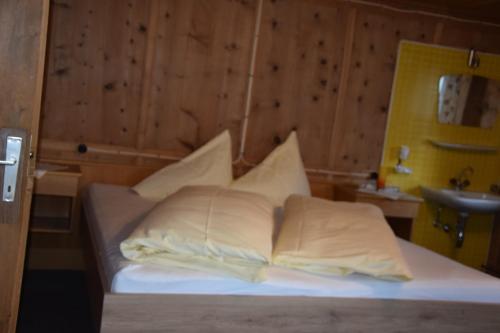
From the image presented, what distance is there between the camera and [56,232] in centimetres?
336

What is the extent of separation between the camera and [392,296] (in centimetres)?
214

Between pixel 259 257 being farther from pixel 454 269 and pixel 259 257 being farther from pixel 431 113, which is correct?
pixel 431 113

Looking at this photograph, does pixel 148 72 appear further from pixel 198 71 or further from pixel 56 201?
pixel 56 201

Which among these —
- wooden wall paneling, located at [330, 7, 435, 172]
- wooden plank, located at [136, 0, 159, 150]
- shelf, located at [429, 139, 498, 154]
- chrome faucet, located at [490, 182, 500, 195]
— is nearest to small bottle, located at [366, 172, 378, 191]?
wooden wall paneling, located at [330, 7, 435, 172]

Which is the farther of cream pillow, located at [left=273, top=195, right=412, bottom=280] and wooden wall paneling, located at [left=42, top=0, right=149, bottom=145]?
wooden wall paneling, located at [left=42, top=0, right=149, bottom=145]

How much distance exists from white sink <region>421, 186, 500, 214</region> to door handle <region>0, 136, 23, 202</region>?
A: 3260 millimetres

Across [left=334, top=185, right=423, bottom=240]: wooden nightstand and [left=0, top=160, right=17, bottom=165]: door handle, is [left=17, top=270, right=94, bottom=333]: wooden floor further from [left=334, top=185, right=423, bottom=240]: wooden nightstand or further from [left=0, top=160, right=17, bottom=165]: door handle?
[left=334, top=185, right=423, bottom=240]: wooden nightstand

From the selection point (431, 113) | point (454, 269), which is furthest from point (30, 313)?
point (431, 113)

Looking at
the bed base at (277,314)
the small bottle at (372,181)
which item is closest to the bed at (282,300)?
the bed base at (277,314)

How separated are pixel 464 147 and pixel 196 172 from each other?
2278 millimetres

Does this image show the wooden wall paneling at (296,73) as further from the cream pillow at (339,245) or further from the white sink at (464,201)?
the cream pillow at (339,245)

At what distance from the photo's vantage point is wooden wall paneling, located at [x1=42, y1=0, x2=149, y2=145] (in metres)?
3.38

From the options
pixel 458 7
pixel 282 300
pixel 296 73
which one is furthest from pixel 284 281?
pixel 458 7

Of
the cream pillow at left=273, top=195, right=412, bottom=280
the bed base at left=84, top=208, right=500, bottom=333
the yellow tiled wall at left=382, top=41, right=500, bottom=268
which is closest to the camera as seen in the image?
the bed base at left=84, top=208, right=500, bottom=333
